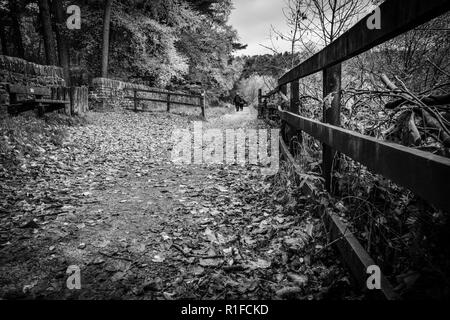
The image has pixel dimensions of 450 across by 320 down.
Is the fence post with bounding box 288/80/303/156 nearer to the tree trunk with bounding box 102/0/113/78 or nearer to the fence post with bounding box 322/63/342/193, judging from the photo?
the fence post with bounding box 322/63/342/193

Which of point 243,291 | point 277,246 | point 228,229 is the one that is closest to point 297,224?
point 277,246

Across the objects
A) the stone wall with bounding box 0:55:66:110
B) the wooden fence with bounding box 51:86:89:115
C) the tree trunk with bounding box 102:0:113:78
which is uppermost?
the tree trunk with bounding box 102:0:113:78

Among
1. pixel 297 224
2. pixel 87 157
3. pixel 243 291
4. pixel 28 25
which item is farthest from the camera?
pixel 28 25

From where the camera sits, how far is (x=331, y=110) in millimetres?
2568

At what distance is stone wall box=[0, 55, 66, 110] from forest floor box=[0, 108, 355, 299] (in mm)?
3748

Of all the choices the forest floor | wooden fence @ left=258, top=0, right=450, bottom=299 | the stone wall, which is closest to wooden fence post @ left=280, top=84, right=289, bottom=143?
the forest floor

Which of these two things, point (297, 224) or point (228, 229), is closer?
point (297, 224)

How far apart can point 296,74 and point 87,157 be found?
4814 millimetres

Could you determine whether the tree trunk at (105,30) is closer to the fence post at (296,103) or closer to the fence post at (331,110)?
the fence post at (296,103)

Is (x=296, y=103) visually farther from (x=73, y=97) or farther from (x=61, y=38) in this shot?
(x=61, y=38)

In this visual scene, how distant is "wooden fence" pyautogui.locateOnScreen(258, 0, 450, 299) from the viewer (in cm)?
111

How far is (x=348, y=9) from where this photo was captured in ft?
19.2

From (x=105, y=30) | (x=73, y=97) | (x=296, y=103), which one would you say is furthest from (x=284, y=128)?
(x=105, y=30)
